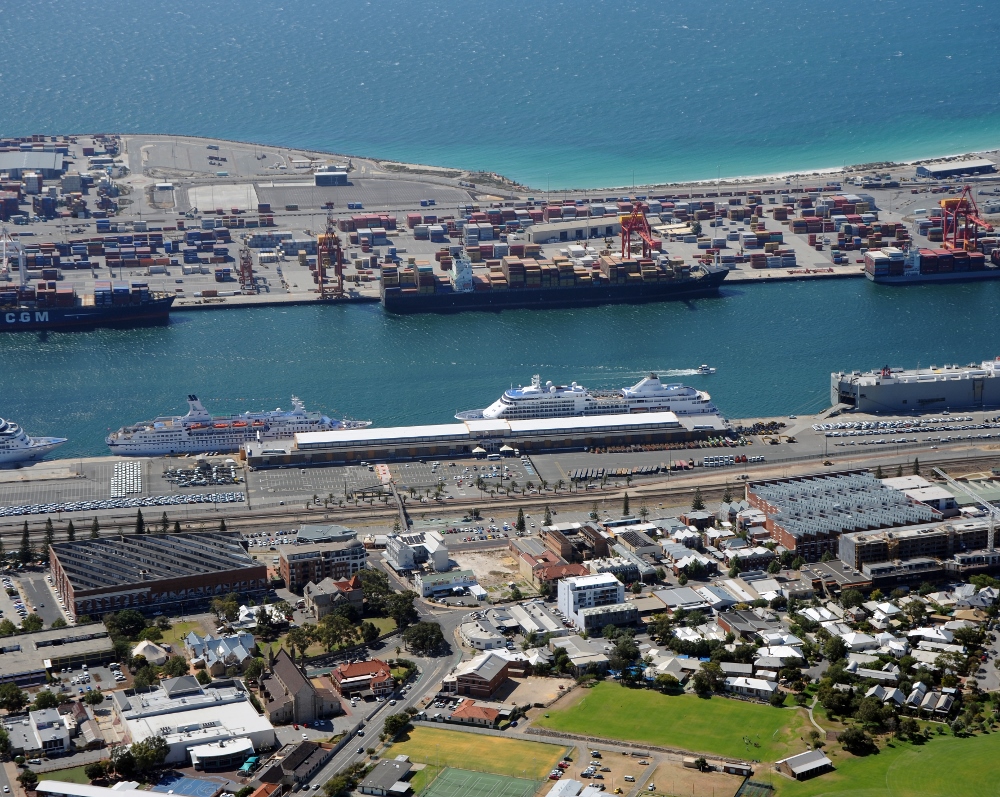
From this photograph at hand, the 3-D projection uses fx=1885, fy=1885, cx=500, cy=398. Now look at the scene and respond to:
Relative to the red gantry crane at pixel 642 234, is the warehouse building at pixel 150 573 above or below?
below

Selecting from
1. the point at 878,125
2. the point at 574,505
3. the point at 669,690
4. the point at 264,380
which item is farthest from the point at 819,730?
the point at 878,125

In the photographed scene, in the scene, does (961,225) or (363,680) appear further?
(961,225)

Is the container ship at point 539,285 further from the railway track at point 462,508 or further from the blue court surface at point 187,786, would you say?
the blue court surface at point 187,786

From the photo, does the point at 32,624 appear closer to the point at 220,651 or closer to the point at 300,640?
the point at 220,651

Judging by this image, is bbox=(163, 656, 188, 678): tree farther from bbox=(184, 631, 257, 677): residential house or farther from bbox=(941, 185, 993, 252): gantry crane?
bbox=(941, 185, 993, 252): gantry crane

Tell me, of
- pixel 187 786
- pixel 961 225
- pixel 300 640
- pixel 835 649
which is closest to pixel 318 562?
pixel 300 640

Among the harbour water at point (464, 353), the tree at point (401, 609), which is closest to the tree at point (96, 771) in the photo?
the tree at point (401, 609)
